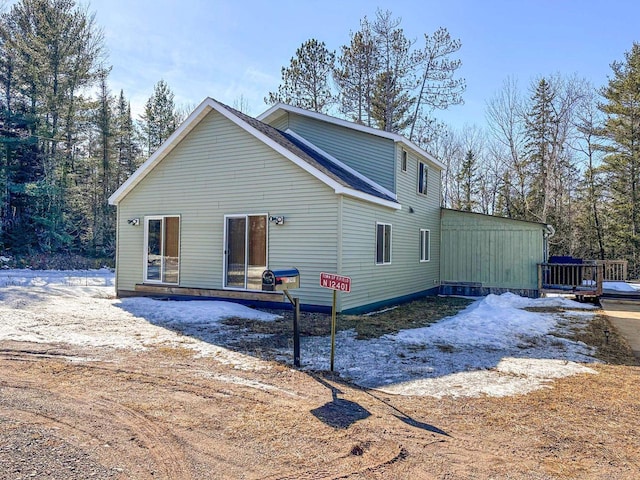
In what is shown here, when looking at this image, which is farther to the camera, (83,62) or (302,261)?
(83,62)

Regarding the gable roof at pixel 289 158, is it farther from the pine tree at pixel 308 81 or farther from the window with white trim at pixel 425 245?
the pine tree at pixel 308 81

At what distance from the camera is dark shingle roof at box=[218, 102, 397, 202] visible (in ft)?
32.0

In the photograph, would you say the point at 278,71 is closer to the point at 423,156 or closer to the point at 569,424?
the point at 423,156

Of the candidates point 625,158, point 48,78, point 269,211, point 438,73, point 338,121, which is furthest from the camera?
point 48,78

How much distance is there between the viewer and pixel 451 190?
30.1 m

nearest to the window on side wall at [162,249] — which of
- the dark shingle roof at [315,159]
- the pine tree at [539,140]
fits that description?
the dark shingle roof at [315,159]

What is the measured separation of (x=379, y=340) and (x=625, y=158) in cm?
2261

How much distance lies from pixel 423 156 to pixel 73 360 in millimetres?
11647

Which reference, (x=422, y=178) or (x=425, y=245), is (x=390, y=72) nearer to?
(x=422, y=178)

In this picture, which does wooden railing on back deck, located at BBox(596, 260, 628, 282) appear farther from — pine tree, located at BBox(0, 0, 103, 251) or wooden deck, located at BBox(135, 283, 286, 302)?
pine tree, located at BBox(0, 0, 103, 251)

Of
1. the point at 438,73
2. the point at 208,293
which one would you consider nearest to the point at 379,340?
the point at 208,293

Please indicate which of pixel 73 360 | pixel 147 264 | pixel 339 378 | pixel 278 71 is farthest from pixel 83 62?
pixel 339 378

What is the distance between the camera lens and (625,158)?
22578 mm

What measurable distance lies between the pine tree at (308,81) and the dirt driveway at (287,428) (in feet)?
67.4
